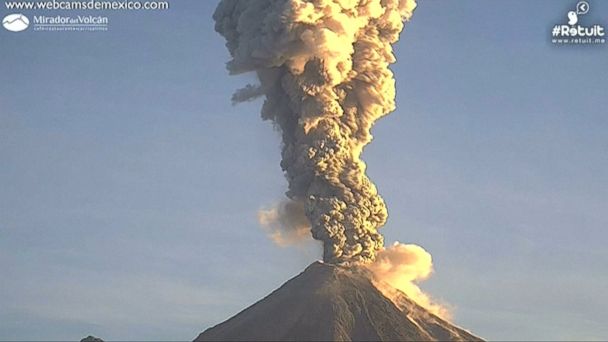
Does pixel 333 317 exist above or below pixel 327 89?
below

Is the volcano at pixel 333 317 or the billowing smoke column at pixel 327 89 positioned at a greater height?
the billowing smoke column at pixel 327 89

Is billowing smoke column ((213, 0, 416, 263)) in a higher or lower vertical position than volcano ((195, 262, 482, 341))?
higher

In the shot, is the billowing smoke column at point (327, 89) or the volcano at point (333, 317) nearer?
the billowing smoke column at point (327, 89)

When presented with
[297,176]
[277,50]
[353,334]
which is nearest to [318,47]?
[277,50]

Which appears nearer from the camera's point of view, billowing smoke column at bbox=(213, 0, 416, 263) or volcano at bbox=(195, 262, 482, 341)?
billowing smoke column at bbox=(213, 0, 416, 263)
